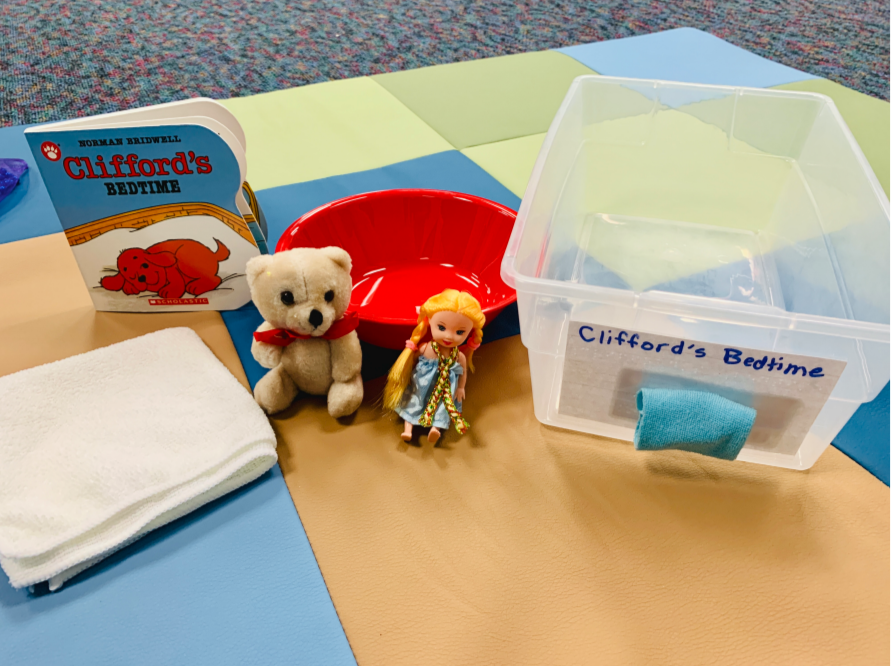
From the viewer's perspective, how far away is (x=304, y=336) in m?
0.62

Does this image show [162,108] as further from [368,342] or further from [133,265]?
[368,342]

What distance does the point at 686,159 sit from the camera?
963mm

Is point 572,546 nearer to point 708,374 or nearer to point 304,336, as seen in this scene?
point 708,374

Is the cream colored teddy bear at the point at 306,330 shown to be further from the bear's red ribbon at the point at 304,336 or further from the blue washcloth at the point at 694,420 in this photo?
the blue washcloth at the point at 694,420

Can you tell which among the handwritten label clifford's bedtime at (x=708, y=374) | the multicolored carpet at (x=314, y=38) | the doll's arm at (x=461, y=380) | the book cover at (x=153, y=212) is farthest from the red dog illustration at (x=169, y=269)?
the multicolored carpet at (x=314, y=38)

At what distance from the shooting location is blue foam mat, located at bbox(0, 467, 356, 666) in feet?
1.56

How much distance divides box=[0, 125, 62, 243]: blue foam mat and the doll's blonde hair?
0.62 meters

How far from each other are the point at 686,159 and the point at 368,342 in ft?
2.02

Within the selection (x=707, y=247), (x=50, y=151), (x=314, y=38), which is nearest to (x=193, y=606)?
(x=50, y=151)

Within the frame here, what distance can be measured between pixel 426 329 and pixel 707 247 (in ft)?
1.83

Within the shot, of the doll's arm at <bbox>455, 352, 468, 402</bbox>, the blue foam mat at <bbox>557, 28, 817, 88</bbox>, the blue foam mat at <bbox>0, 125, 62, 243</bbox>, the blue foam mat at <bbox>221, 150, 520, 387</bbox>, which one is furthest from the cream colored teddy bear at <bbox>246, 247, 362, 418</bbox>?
the blue foam mat at <bbox>557, 28, 817, 88</bbox>

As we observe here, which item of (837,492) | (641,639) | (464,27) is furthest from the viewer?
(464,27)

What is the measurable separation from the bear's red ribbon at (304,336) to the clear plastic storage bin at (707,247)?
181 mm

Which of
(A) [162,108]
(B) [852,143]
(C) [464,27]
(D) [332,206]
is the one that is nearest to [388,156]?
(D) [332,206]
